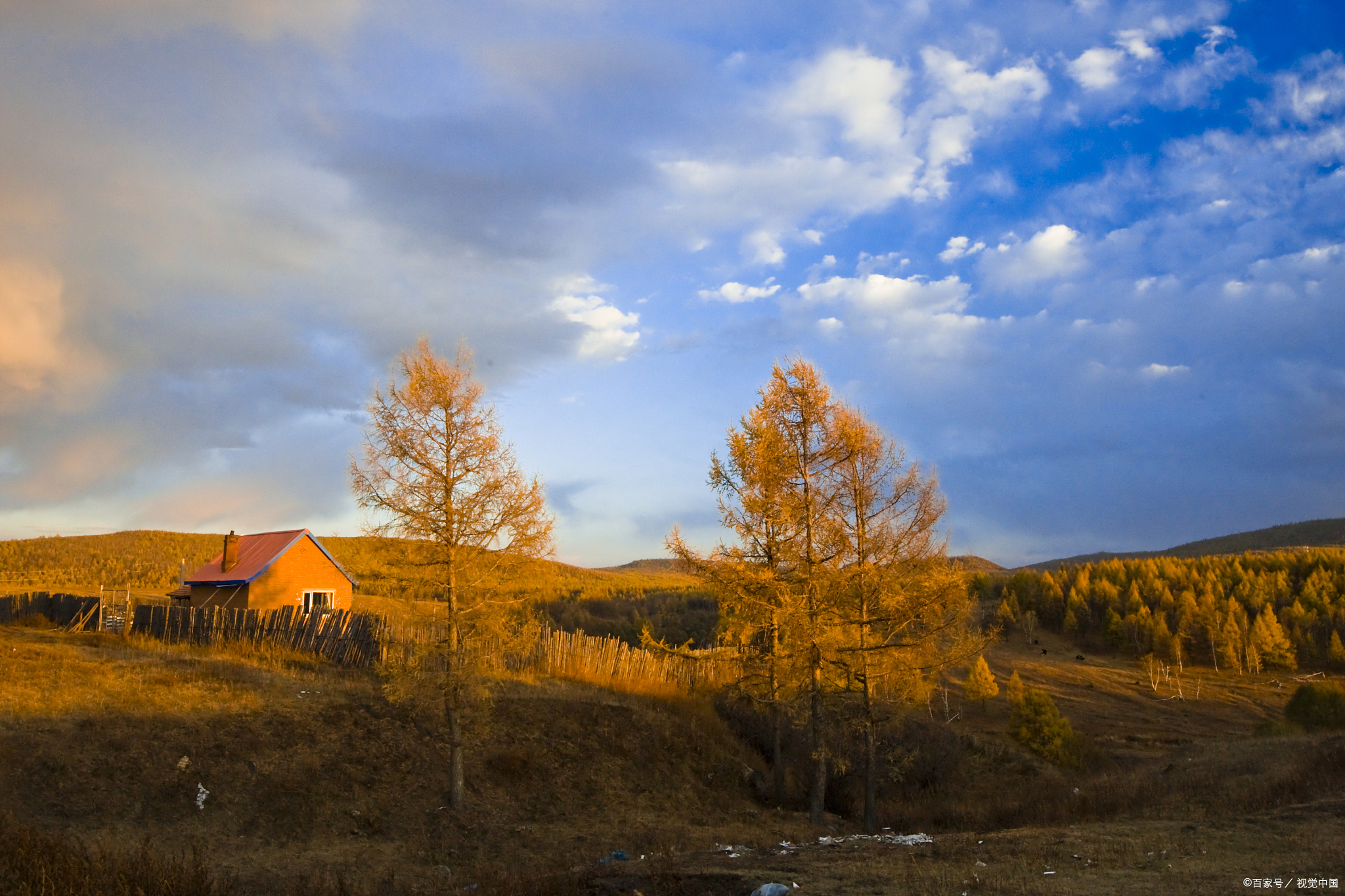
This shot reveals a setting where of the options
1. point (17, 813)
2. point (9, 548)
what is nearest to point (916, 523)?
point (17, 813)

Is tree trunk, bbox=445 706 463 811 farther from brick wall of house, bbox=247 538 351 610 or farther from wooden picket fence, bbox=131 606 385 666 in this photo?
brick wall of house, bbox=247 538 351 610

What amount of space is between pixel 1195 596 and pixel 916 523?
119 m

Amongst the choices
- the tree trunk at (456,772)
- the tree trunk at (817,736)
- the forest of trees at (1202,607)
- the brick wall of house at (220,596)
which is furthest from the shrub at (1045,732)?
the forest of trees at (1202,607)

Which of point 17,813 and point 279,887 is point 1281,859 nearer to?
point 279,887

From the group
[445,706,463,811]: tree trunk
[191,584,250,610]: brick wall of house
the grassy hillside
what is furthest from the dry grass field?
the grassy hillside

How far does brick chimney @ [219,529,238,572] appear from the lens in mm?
37531

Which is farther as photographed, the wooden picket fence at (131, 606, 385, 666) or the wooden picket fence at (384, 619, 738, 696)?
the wooden picket fence at (384, 619, 738, 696)

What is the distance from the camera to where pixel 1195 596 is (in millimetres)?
111562

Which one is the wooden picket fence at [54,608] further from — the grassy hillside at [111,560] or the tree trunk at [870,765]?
the tree trunk at [870,765]

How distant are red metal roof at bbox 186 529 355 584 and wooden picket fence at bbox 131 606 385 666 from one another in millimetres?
8747

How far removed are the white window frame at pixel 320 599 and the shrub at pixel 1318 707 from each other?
53750mm

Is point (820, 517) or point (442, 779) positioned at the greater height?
point (820, 517)

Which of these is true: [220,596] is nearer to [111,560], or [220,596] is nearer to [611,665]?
[611,665]

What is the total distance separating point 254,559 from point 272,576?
2.05 meters
